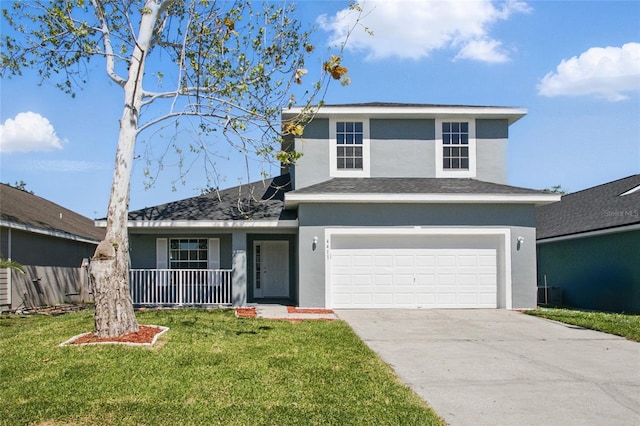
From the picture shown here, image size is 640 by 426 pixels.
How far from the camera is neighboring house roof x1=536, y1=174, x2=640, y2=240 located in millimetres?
16797

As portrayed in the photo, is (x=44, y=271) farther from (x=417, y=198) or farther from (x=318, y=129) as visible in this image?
(x=417, y=198)

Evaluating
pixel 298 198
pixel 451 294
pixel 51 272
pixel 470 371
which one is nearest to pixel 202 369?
pixel 470 371

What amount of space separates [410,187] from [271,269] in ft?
19.7

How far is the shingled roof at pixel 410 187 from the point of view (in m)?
15.6

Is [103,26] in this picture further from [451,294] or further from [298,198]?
[451,294]

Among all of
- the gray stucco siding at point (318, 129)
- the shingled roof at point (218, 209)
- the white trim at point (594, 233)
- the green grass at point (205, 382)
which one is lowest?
the green grass at point (205, 382)

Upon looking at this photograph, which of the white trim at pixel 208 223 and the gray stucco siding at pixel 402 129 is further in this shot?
the gray stucco siding at pixel 402 129

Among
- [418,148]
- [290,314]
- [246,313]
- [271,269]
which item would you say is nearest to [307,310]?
[290,314]

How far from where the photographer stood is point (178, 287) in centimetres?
1712

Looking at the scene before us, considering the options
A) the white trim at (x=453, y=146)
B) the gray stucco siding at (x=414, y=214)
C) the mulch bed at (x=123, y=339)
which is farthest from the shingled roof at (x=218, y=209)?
the mulch bed at (x=123, y=339)

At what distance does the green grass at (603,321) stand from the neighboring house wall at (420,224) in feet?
4.59

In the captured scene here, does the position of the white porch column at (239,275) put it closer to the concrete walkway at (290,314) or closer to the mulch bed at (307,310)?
the concrete walkway at (290,314)

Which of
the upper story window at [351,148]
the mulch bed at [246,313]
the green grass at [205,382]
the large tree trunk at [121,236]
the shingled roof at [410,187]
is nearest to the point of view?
the green grass at [205,382]

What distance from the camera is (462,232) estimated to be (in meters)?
15.9
